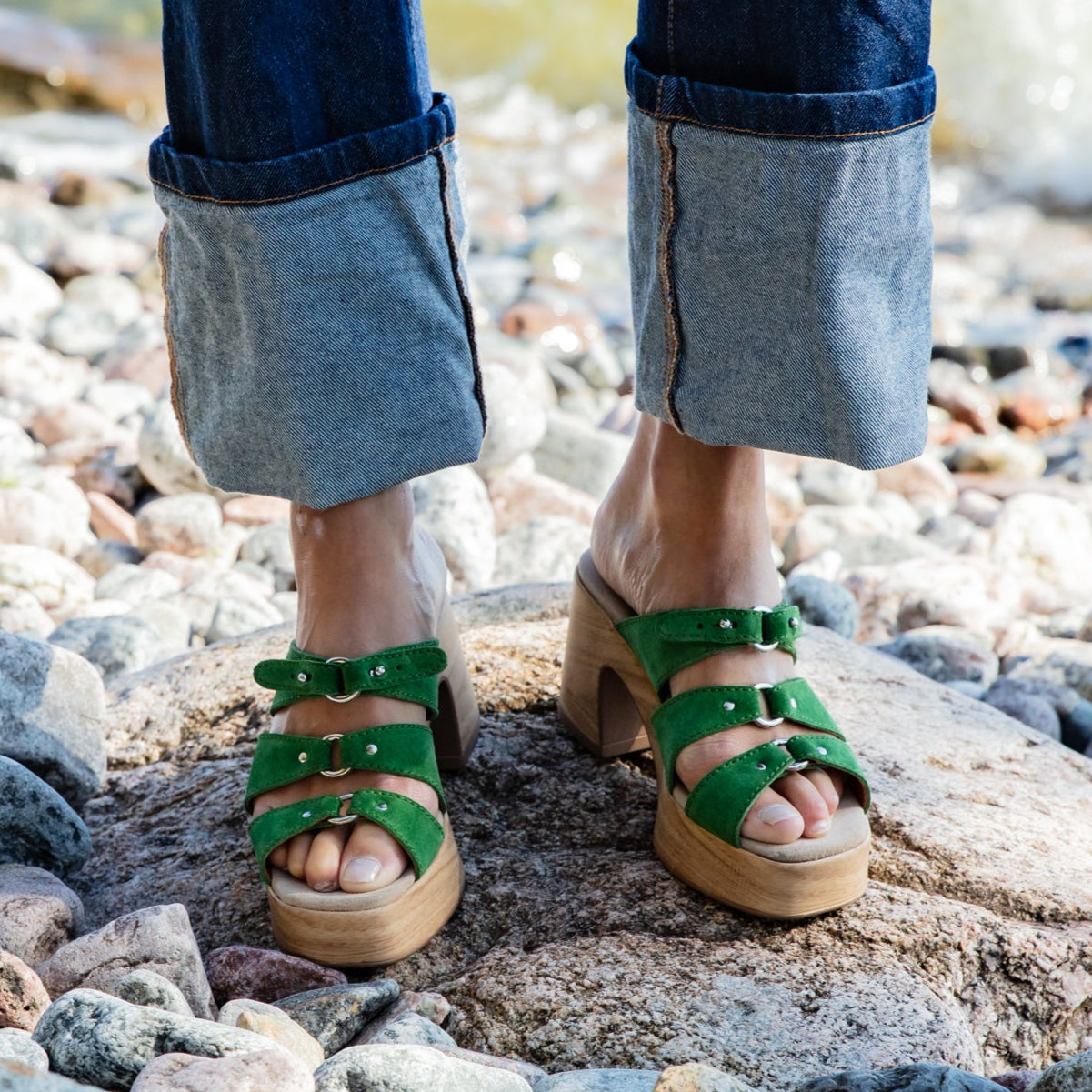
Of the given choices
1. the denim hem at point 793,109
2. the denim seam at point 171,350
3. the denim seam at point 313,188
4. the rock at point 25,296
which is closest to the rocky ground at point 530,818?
the denim seam at point 171,350

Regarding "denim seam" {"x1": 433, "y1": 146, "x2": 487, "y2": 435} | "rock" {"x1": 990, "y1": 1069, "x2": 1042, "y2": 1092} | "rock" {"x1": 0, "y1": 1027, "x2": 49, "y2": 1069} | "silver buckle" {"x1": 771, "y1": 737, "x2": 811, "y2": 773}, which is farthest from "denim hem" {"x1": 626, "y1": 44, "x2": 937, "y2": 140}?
"rock" {"x1": 0, "y1": 1027, "x2": 49, "y2": 1069}

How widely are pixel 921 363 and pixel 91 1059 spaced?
97cm

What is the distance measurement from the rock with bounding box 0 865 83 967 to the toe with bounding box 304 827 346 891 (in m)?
0.26

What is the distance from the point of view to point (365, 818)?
1321 millimetres

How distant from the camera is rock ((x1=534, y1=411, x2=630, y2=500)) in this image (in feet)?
11.3

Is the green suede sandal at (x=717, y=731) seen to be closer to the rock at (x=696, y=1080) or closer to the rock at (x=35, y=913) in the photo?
the rock at (x=696, y=1080)

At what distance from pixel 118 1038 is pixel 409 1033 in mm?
268

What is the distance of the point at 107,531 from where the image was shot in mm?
3031

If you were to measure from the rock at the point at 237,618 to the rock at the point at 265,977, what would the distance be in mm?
1249

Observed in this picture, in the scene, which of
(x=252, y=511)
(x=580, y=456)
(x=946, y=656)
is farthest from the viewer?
(x=580, y=456)

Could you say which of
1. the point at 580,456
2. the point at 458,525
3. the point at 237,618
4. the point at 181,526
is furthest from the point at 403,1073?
the point at 580,456

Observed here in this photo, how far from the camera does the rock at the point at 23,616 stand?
239cm

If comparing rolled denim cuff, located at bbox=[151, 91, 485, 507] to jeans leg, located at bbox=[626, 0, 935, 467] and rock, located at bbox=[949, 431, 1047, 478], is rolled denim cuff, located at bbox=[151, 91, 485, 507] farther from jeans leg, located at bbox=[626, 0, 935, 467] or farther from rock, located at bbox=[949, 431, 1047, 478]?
rock, located at bbox=[949, 431, 1047, 478]

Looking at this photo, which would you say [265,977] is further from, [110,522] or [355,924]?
[110,522]
